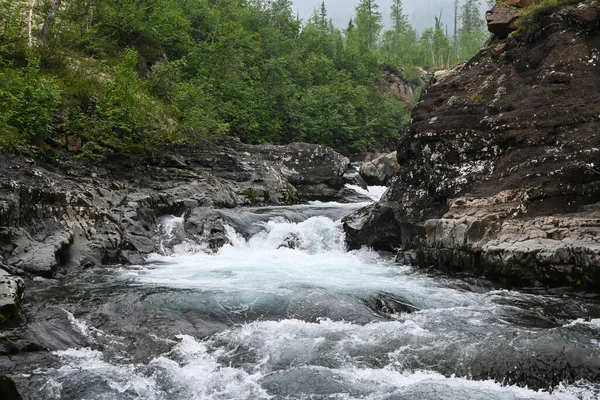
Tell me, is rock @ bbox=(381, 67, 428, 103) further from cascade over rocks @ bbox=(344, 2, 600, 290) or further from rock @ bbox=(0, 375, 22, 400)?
rock @ bbox=(0, 375, 22, 400)

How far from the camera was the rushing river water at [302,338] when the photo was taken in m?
6.16

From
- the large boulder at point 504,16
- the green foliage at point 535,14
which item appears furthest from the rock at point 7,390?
the large boulder at point 504,16

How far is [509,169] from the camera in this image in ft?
42.9

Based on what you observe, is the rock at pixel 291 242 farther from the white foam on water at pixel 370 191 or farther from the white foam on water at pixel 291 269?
the white foam on water at pixel 370 191

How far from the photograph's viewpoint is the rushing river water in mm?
6156

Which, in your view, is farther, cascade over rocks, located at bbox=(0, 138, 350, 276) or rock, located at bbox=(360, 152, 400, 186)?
rock, located at bbox=(360, 152, 400, 186)

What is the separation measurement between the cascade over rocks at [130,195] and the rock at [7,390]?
5477 mm

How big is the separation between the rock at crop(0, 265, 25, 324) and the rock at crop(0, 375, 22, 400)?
2.64 meters

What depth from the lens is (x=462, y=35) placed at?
80.8 meters

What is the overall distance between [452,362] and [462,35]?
83550 mm

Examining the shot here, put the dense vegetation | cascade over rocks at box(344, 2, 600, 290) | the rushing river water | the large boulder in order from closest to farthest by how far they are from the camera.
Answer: the rushing river water → cascade over rocks at box(344, 2, 600, 290) → the large boulder → the dense vegetation

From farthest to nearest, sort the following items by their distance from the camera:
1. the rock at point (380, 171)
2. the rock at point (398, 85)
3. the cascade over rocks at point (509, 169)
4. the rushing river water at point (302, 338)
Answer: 1. the rock at point (398, 85)
2. the rock at point (380, 171)
3. the cascade over rocks at point (509, 169)
4. the rushing river water at point (302, 338)

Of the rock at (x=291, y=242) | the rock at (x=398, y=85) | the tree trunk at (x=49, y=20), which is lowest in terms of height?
the rock at (x=291, y=242)

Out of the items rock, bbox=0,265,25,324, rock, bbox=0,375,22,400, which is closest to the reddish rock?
rock, bbox=0,265,25,324
